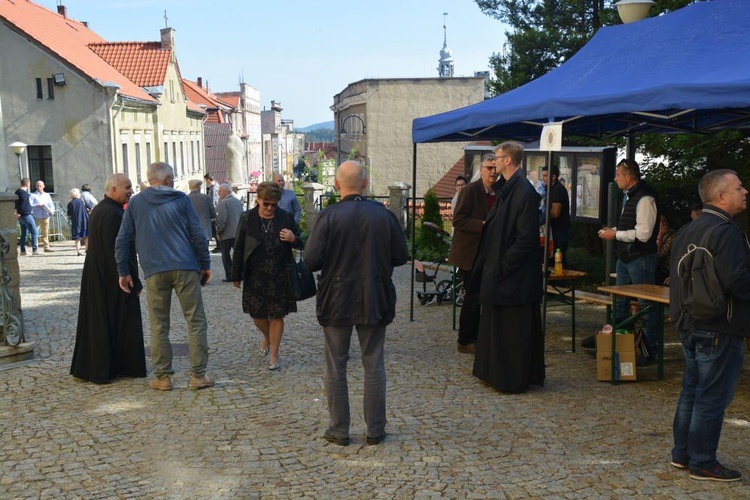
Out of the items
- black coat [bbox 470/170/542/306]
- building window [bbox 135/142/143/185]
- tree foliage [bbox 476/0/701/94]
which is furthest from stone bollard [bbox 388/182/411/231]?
building window [bbox 135/142/143/185]

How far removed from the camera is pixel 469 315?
8.82m

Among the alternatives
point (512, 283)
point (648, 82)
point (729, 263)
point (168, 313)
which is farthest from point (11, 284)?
point (729, 263)

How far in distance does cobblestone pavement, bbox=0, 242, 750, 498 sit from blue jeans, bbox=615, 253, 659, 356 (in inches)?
13.3

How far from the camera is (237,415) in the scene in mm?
6934

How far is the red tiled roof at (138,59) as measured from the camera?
44.4 metres

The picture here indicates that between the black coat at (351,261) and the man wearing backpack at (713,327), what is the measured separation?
70.1 inches

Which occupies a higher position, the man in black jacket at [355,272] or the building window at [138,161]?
the building window at [138,161]

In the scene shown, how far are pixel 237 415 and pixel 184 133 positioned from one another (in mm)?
46606

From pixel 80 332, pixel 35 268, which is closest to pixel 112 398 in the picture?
pixel 80 332

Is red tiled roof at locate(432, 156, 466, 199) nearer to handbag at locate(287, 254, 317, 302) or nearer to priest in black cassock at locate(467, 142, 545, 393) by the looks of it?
handbag at locate(287, 254, 317, 302)

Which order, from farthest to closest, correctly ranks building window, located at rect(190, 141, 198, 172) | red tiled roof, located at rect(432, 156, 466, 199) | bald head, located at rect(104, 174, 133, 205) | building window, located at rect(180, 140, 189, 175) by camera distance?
building window, located at rect(190, 141, 198, 172), building window, located at rect(180, 140, 189, 175), red tiled roof, located at rect(432, 156, 466, 199), bald head, located at rect(104, 174, 133, 205)

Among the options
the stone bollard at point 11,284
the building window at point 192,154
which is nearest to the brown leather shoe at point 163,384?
the stone bollard at point 11,284

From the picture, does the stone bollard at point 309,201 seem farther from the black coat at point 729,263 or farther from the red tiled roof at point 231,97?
the red tiled roof at point 231,97

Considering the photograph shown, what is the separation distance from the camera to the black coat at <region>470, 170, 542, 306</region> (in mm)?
7109
